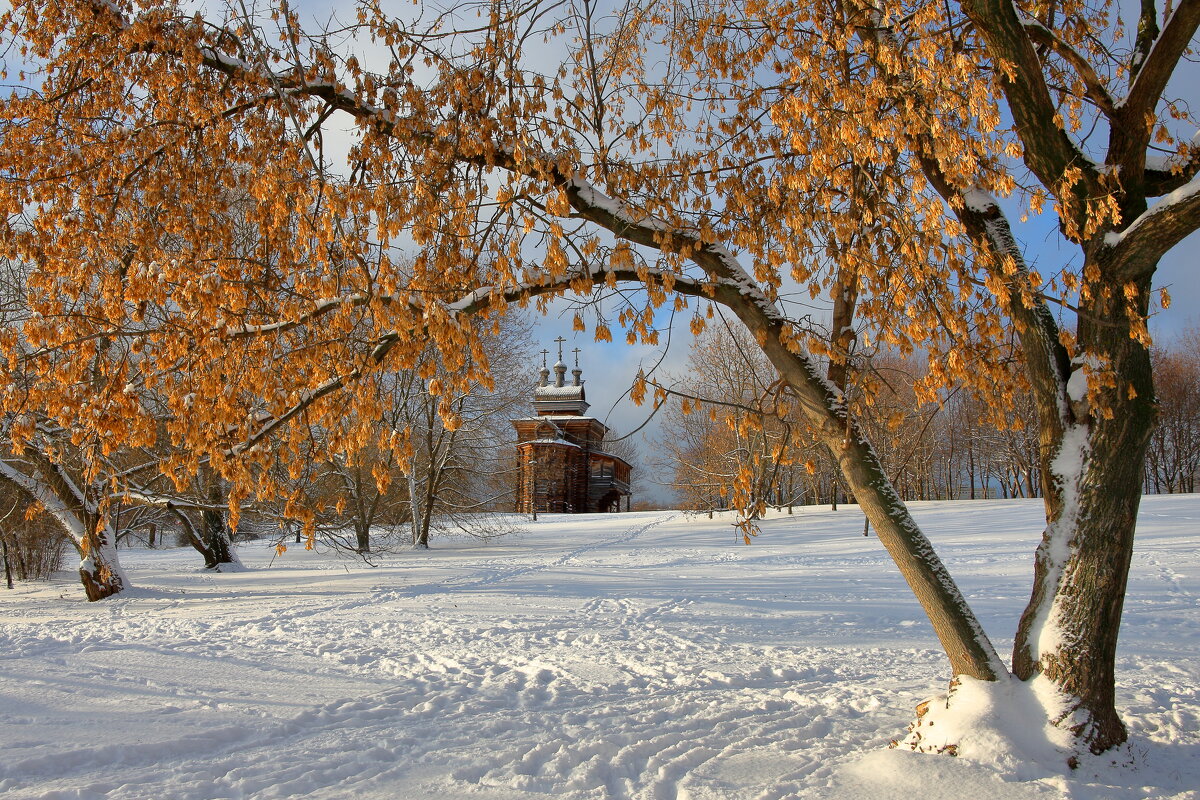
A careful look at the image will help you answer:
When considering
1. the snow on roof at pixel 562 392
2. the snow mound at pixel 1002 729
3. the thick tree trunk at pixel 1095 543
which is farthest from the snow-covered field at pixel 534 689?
the snow on roof at pixel 562 392

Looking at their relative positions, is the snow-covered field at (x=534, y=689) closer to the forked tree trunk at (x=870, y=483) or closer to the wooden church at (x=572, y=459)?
the forked tree trunk at (x=870, y=483)

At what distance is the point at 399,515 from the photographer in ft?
84.4

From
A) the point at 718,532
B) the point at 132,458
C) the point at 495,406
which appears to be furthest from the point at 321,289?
the point at 718,532

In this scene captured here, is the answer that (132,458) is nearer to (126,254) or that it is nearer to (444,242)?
(126,254)

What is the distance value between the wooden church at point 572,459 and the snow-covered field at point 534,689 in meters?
35.6

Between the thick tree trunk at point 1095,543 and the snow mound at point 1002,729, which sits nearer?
the snow mound at point 1002,729

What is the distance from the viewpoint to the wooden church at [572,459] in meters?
50.2

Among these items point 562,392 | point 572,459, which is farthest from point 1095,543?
point 562,392

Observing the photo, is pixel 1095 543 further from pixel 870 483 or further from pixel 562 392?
pixel 562 392

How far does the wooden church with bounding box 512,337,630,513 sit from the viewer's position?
50250mm

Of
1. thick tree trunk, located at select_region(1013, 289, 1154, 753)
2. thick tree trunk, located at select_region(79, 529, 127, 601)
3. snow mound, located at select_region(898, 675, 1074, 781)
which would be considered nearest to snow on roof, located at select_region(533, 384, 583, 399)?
thick tree trunk, located at select_region(79, 529, 127, 601)

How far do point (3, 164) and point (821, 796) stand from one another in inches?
270

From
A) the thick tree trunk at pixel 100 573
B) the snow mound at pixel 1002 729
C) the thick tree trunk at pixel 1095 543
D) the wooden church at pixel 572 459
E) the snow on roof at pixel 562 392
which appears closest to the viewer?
the snow mound at pixel 1002 729

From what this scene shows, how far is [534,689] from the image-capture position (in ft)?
21.9
